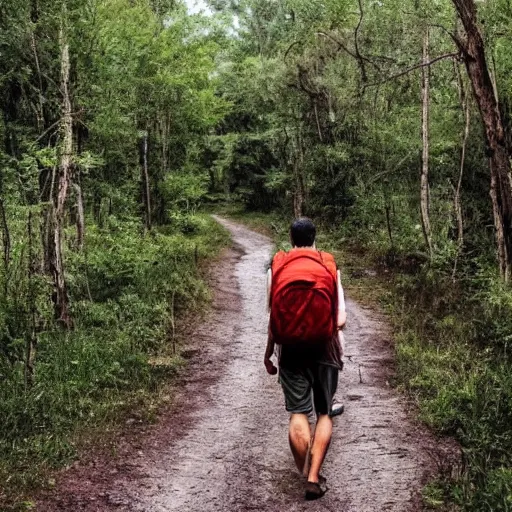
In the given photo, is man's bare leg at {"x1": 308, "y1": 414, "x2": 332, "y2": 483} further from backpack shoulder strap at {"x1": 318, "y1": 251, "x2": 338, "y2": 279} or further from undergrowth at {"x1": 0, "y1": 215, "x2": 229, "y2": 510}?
undergrowth at {"x1": 0, "y1": 215, "x2": 229, "y2": 510}

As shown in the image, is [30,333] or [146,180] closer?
[30,333]

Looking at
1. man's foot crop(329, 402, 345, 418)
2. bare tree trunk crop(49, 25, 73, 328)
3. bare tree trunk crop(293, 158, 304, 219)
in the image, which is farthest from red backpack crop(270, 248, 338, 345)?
bare tree trunk crop(293, 158, 304, 219)

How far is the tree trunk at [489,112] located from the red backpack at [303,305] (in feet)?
17.5

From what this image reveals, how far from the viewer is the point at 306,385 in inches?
190

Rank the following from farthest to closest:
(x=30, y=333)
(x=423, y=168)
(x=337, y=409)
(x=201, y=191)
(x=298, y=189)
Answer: (x=298, y=189) → (x=201, y=191) → (x=423, y=168) → (x=30, y=333) → (x=337, y=409)

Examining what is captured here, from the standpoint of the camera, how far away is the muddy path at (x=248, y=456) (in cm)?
505

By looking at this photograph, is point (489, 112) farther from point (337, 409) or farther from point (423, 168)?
point (423, 168)

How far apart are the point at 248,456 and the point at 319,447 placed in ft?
4.97

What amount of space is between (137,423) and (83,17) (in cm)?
855

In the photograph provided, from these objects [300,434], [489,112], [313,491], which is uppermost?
[489,112]

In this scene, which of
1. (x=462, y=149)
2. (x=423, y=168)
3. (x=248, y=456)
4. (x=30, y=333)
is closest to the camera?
(x=248, y=456)

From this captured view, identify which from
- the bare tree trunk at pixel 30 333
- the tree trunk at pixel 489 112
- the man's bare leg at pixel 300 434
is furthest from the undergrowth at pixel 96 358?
the tree trunk at pixel 489 112

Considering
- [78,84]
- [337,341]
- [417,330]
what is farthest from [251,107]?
[337,341]

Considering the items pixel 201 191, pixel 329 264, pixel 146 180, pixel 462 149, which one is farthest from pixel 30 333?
pixel 201 191
